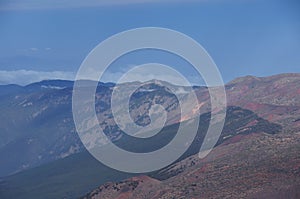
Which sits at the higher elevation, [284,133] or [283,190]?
[284,133]

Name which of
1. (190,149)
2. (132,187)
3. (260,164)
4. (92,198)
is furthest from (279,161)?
(190,149)

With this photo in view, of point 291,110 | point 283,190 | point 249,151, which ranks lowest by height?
point 283,190

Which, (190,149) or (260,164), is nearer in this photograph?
(260,164)

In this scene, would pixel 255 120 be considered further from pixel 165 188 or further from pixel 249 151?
pixel 165 188

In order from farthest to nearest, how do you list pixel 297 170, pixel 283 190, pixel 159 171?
1. pixel 159 171
2. pixel 297 170
3. pixel 283 190

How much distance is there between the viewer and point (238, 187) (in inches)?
3693

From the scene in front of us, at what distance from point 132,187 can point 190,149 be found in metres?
54.5

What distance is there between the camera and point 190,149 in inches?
6688

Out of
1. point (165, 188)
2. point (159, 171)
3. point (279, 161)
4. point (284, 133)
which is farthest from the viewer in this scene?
point (159, 171)

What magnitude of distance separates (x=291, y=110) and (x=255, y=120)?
984 cm

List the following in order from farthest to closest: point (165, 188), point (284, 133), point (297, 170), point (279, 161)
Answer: point (284, 133)
point (165, 188)
point (279, 161)
point (297, 170)

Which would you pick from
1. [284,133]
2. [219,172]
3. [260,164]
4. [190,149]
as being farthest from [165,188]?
[190,149]

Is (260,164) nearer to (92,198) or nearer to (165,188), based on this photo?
(165,188)

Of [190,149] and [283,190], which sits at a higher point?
[190,149]
